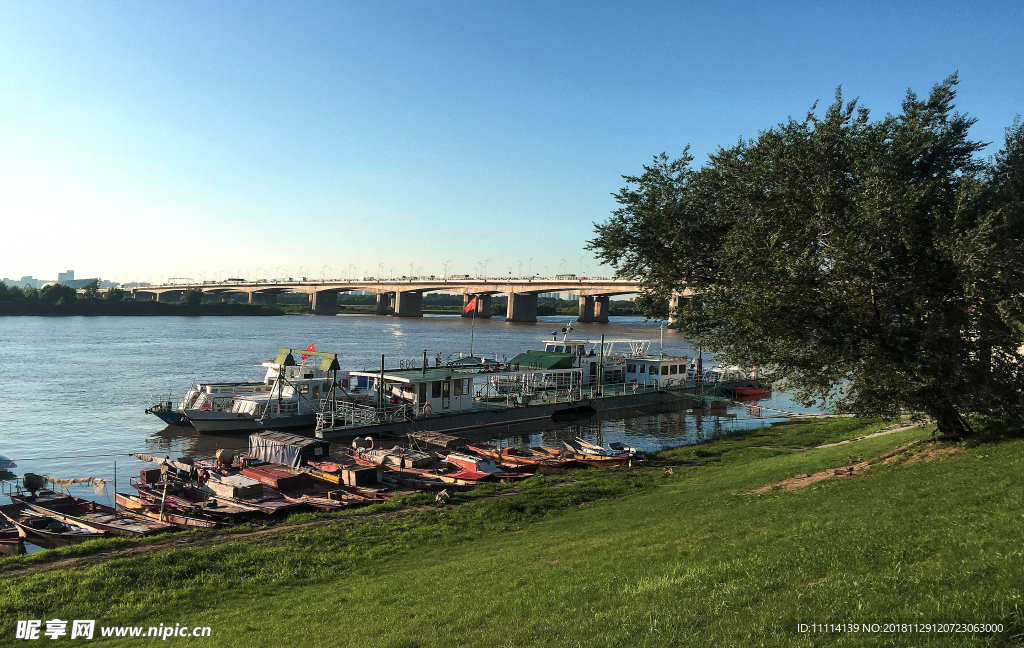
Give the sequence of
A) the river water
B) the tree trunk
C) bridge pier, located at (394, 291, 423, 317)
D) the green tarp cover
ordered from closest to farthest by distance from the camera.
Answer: the tree trunk, the river water, the green tarp cover, bridge pier, located at (394, 291, 423, 317)

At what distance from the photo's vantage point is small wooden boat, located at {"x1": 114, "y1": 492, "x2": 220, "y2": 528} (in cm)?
1919

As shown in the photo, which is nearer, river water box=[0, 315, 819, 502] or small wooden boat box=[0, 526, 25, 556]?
small wooden boat box=[0, 526, 25, 556]

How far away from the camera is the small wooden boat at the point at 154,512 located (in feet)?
63.0

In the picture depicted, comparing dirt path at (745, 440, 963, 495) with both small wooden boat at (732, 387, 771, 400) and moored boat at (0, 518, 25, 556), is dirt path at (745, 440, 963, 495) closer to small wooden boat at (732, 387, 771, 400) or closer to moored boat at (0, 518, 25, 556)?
moored boat at (0, 518, 25, 556)

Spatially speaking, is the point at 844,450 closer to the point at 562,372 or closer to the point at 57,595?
the point at 57,595

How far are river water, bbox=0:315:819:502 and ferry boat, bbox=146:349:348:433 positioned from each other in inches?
38.1

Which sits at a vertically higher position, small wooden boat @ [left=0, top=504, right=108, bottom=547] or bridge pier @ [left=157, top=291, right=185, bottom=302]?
bridge pier @ [left=157, top=291, right=185, bottom=302]

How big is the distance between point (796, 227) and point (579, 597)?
42.3 feet

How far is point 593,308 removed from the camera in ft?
479

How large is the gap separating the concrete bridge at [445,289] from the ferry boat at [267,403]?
80.0 m

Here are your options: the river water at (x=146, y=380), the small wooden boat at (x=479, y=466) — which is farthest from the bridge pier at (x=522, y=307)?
the small wooden boat at (x=479, y=466)

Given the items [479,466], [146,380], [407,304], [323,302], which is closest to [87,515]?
[479,466]

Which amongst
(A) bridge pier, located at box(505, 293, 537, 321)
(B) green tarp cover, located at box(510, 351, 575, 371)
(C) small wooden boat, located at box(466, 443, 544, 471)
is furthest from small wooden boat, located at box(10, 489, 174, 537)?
(A) bridge pier, located at box(505, 293, 537, 321)

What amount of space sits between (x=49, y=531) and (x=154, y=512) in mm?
2728
